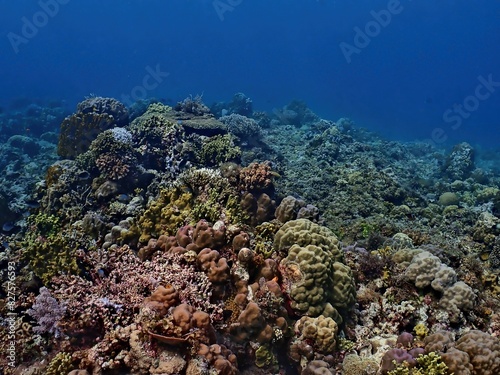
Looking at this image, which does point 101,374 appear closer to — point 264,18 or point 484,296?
point 484,296

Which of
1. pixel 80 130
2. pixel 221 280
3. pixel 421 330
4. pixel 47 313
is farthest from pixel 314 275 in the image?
pixel 80 130

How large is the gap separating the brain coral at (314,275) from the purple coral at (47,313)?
11.1 ft

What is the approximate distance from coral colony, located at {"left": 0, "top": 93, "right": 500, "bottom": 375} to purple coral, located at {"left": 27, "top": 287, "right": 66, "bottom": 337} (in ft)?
0.06

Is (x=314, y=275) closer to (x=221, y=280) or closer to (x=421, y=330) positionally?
(x=221, y=280)

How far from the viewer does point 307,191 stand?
42.5ft

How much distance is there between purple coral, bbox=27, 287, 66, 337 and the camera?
464 cm

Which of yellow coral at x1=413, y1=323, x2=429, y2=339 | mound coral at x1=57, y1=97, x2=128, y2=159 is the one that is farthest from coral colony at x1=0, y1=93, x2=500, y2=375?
mound coral at x1=57, y1=97, x2=128, y2=159

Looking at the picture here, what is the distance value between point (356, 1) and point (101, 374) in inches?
7561

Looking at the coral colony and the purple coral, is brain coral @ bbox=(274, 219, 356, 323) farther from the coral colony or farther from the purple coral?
the purple coral

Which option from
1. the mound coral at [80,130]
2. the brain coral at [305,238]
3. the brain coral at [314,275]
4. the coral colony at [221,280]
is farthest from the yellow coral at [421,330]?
the mound coral at [80,130]

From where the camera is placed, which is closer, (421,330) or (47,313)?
(47,313)

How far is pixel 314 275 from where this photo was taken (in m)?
5.75

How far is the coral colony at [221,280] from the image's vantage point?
444cm

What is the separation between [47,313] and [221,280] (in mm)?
2395
